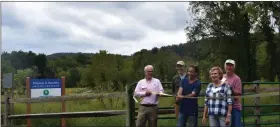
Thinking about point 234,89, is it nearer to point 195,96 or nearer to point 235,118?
point 235,118

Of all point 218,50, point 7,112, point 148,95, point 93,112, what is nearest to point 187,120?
point 148,95

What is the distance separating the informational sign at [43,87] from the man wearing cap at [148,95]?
4719mm

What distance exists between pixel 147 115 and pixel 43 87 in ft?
16.0

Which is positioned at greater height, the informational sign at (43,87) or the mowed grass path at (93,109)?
the informational sign at (43,87)

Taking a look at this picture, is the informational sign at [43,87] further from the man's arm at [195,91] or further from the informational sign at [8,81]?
the man's arm at [195,91]

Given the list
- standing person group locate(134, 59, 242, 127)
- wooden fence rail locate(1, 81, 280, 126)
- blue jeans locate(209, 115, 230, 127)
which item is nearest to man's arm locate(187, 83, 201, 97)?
standing person group locate(134, 59, 242, 127)

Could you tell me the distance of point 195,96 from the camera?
6832 millimetres

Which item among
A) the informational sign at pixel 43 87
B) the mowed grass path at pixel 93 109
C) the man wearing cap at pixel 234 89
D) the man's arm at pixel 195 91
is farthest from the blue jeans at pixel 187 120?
the informational sign at pixel 43 87

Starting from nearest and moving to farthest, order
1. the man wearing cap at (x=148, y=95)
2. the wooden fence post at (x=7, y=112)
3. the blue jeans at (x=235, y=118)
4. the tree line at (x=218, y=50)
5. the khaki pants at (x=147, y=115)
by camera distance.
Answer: the blue jeans at (x=235, y=118), the man wearing cap at (x=148, y=95), the khaki pants at (x=147, y=115), the wooden fence post at (x=7, y=112), the tree line at (x=218, y=50)

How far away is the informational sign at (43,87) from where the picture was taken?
1166 centimetres

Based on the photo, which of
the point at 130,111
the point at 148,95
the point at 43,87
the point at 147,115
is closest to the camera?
the point at 148,95

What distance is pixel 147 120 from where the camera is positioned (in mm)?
7734

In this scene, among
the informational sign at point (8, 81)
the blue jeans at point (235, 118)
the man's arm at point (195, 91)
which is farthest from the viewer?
the informational sign at point (8, 81)

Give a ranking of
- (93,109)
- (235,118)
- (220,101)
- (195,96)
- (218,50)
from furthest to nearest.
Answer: (218,50)
(93,109)
(195,96)
(235,118)
(220,101)
